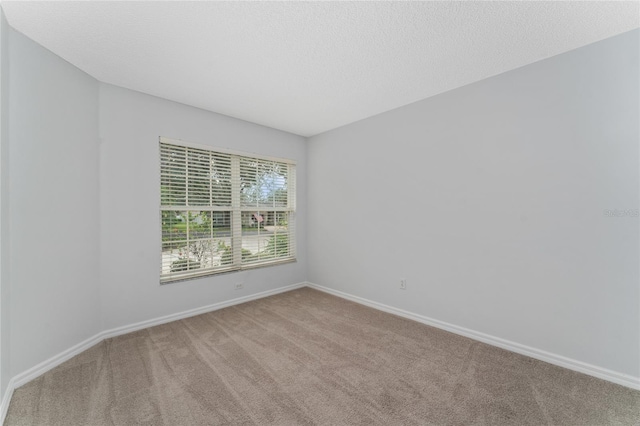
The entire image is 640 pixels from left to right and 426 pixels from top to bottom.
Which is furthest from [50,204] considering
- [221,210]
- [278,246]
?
[278,246]

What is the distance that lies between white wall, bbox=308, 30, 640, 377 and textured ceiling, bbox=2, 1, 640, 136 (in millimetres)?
287

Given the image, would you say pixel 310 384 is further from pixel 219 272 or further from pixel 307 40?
pixel 307 40

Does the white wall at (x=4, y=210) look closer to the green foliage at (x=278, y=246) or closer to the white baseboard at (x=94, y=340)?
the white baseboard at (x=94, y=340)

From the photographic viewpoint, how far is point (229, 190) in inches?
140

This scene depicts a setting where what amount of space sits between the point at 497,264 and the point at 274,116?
3132mm

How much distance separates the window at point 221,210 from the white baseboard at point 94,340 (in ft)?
1.43

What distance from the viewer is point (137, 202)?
2785 millimetres

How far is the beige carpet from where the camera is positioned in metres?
1.60

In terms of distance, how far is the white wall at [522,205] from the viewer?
1.91 meters

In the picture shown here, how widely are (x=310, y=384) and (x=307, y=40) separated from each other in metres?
2.60

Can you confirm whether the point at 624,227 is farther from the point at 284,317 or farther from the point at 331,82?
the point at 284,317

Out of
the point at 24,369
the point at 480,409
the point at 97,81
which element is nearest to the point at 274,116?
the point at 97,81

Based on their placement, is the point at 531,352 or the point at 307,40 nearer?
the point at 307,40

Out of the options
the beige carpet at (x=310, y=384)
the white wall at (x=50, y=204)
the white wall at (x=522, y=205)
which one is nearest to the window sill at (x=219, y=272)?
the beige carpet at (x=310, y=384)
